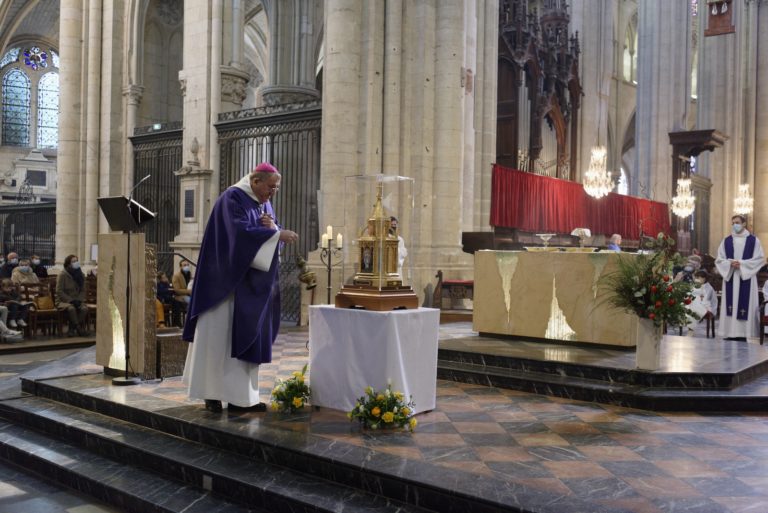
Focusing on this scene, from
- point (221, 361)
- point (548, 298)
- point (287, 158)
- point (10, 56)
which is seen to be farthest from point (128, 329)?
point (10, 56)

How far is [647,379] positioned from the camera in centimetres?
578

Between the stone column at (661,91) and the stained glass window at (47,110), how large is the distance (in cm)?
2575

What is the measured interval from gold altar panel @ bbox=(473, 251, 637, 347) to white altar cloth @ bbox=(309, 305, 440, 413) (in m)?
2.66

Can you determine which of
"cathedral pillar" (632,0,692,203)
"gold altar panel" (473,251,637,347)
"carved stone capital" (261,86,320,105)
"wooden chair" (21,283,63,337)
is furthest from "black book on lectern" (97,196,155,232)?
"cathedral pillar" (632,0,692,203)

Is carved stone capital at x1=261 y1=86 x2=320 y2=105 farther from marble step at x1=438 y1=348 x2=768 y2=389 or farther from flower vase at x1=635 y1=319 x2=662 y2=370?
flower vase at x1=635 y1=319 x2=662 y2=370

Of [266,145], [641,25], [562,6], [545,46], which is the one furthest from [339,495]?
[641,25]

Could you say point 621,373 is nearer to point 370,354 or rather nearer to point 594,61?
point 370,354

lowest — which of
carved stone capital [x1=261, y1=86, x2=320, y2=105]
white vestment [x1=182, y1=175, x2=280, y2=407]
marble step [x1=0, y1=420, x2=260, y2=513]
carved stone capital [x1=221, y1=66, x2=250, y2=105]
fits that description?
marble step [x1=0, y1=420, x2=260, y2=513]

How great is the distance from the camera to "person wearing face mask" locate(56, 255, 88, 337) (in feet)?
35.8

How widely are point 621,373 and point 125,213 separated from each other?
4340 mm

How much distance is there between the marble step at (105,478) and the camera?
4.00 meters

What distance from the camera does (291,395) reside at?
16.2ft

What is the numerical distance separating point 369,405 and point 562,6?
704 inches

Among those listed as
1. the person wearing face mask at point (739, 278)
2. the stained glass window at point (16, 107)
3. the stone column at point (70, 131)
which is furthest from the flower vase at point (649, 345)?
the stained glass window at point (16, 107)
